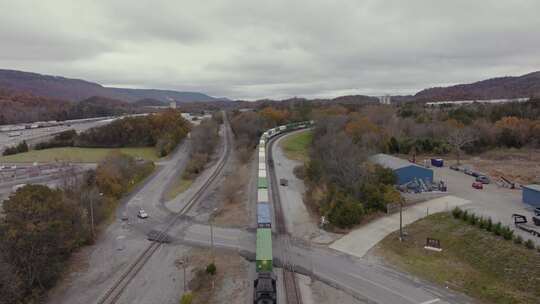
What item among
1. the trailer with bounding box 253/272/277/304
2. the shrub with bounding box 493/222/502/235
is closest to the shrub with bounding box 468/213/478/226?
the shrub with bounding box 493/222/502/235

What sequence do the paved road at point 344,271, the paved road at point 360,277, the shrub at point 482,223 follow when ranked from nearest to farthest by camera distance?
the paved road at point 360,277 → the paved road at point 344,271 → the shrub at point 482,223

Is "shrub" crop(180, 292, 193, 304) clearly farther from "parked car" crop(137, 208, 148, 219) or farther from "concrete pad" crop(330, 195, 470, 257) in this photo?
"parked car" crop(137, 208, 148, 219)

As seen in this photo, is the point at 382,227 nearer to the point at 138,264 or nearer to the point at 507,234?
the point at 507,234

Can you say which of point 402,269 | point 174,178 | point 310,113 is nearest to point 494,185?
point 402,269

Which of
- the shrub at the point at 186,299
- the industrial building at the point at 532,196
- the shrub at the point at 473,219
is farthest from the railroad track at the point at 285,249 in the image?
the industrial building at the point at 532,196

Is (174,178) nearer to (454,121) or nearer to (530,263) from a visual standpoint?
(530,263)

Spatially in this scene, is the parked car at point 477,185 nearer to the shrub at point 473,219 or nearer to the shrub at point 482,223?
the shrub at point 473,219
